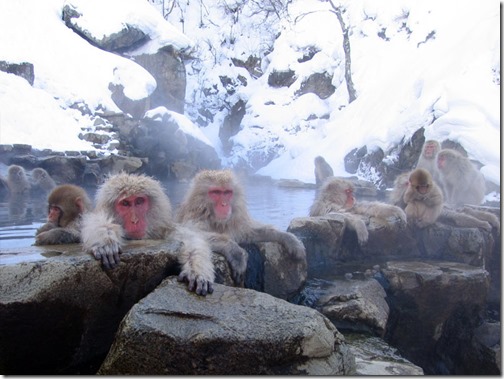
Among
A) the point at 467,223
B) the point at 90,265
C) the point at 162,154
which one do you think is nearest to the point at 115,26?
the point at 162,154

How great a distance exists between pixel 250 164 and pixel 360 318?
12.0m

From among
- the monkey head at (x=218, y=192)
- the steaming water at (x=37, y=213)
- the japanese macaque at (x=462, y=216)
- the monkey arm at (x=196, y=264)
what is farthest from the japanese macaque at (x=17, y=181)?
the monkey arm at (x=196, y=264)

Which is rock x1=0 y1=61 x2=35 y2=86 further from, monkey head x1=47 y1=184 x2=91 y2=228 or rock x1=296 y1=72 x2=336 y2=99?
rock x1=296 y1=72 x2=336 y2=99

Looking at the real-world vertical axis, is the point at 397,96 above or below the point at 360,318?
above

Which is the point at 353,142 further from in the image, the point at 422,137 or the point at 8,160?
the point at 8,160

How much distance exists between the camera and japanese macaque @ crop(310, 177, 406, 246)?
361 cm

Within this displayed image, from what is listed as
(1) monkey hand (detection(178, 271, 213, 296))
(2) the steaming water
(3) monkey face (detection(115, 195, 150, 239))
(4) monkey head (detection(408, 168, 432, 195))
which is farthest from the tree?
(1) monkey hand (detection(178, 271, 213, 296))

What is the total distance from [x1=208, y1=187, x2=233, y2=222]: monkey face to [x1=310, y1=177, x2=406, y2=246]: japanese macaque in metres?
1.26

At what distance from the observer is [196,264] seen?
2.03 m

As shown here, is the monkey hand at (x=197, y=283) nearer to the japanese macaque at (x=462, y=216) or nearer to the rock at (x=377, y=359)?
the rock at (x=377, y=359)

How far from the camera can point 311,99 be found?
1483 centimetres

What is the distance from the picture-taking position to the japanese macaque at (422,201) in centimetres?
389

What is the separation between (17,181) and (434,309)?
5279 mm

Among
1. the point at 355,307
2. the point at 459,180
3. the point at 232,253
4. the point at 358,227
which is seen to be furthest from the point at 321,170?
the point at 232,253
